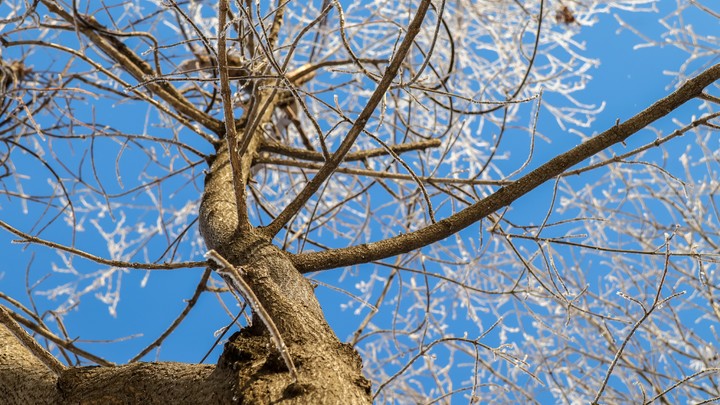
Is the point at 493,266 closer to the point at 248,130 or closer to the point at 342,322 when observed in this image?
the point at 248,130

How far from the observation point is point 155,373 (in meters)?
0.94

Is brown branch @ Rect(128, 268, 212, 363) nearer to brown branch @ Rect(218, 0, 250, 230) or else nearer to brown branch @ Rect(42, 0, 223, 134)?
brown branch @ Rect(42, 0, 223, 134)

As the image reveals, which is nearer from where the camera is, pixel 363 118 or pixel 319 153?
pixel 363 118

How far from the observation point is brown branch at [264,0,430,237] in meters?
0.90

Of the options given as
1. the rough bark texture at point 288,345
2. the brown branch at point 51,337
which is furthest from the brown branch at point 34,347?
the brown branch at point 51,337

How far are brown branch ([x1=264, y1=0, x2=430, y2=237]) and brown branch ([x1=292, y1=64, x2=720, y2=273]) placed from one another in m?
0.08

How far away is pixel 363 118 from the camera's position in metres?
1.01

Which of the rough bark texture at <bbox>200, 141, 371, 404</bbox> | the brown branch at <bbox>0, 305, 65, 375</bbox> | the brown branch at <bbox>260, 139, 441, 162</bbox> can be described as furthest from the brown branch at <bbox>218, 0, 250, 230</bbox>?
the brown branch at <bbox>260, 139, 441, 162</bbox>

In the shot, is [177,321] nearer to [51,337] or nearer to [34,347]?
[51,337]

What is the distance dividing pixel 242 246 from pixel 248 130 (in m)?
0.29

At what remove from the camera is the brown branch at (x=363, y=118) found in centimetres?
90

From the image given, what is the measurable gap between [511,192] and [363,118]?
0.93 feet

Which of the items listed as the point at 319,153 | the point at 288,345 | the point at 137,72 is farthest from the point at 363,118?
the point at 137,72

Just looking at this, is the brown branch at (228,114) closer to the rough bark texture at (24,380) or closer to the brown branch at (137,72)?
the rough bark texture at (24,380)
